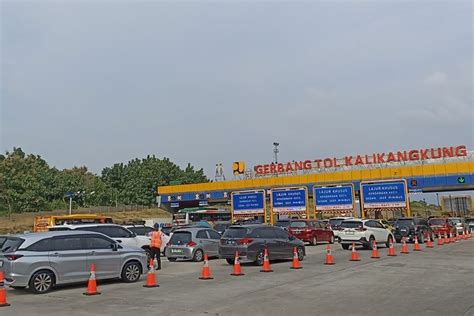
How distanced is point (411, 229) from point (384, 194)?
7.92m

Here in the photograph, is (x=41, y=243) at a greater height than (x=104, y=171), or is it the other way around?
(x=104, y=171)

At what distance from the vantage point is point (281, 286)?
12.7 meters

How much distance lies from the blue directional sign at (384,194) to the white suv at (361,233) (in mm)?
11916

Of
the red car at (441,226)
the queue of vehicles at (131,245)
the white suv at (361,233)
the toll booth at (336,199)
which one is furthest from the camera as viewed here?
the toll booth at (336,199)

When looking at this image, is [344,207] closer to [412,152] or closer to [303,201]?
[303,201]

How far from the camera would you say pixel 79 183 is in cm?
8244

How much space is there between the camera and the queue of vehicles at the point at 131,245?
12.3 m

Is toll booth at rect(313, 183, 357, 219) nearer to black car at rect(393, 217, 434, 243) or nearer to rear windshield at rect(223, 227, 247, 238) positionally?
black car at rect(393, 217, 434, 243)

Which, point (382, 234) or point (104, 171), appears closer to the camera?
point (382, 234)

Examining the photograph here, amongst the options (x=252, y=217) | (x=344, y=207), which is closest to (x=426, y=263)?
(x=344, y=207)

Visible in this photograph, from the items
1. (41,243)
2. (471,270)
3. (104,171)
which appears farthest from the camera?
(104,171)

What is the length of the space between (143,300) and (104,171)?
96.6 metres

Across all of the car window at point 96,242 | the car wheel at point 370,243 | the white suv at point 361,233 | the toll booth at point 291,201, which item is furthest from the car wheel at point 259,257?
the toll booth at point 291,201

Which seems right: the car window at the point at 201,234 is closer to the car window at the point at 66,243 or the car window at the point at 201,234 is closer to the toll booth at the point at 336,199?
the car window at the point at 66,243
